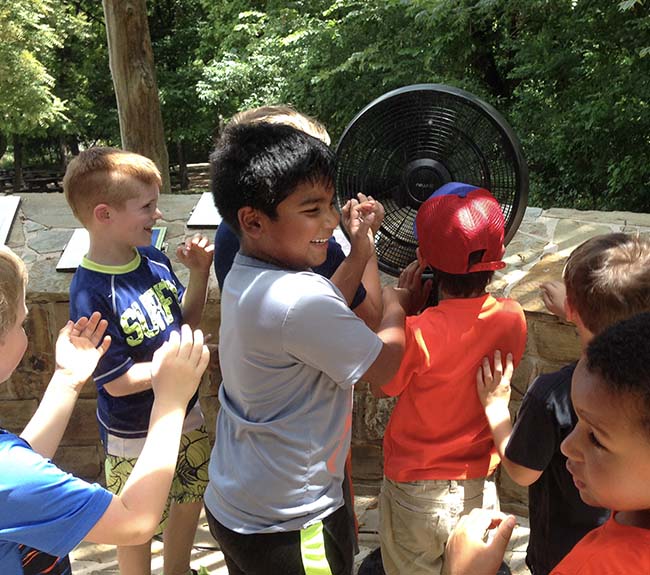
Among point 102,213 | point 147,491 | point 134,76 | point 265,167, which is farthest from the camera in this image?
point 134,76

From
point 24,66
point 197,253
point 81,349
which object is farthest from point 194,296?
point 24,66

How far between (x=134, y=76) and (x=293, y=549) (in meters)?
4.63

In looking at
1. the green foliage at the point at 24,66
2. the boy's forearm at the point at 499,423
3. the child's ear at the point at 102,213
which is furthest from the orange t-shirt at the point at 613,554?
the green foliage at the point at 24,66

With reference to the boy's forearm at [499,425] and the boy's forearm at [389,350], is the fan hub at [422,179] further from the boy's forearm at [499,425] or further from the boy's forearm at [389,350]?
the boy's forearm at [499,425]

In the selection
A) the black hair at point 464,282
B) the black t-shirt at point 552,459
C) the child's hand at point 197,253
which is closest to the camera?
the black t-shirt at point 552,459

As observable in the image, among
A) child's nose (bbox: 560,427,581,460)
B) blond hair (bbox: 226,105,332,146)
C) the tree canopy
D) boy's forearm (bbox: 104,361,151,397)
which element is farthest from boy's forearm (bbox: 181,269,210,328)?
the tree canopy

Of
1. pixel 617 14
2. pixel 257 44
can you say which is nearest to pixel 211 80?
pixel 257 44

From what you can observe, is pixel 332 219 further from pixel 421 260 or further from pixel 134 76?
pixel 134 76

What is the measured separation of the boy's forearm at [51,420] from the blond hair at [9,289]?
348mm

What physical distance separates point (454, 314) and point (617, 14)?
732cm

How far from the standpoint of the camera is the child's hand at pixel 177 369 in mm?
1636

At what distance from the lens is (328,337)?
5.36ft

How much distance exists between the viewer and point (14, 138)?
20812 mm

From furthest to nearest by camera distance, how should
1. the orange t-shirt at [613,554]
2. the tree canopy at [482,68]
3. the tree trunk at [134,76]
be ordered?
the tree canopy at [482,68] → the tree trunk at [134,76] → the orange t-shirt at [613,554]
